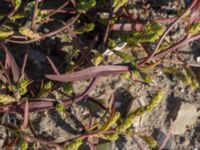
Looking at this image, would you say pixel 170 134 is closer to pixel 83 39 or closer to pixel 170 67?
pixel 170 67

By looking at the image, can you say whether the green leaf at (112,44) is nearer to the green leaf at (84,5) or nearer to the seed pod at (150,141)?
the green leaf at (84,5)

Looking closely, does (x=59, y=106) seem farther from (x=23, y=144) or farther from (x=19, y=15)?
(x=19, y=15)

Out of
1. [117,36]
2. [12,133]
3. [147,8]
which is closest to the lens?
[12,133]

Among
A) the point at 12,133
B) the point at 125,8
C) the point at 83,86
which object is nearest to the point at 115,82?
the point at 83,86

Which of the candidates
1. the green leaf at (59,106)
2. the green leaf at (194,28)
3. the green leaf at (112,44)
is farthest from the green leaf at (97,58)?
the green leaf at (194,28)

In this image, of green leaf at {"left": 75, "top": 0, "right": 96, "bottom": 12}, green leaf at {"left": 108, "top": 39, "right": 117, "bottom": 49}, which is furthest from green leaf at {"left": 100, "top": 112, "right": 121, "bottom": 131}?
green leaf at {"left": 75, "top": 0, "right": 96, "bottom": 12}

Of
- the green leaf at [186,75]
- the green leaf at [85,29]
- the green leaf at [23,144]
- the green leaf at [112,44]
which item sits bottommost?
the green leaf at [23,144]

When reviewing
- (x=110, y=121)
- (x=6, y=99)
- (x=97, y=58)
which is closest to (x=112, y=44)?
(x=97, y=58)

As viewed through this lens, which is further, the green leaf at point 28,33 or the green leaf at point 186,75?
the green leaf at point 186,75
